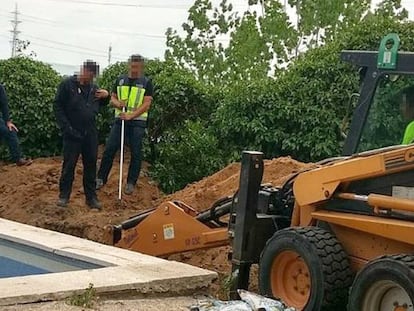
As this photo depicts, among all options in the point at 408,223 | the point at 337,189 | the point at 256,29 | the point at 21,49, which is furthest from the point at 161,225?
the point at 256,29

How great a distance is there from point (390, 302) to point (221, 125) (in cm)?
733

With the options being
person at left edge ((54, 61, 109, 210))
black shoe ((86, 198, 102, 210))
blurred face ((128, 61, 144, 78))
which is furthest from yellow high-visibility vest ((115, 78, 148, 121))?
black shoe ((86, 198, 102, 210))

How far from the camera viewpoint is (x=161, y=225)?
805cm

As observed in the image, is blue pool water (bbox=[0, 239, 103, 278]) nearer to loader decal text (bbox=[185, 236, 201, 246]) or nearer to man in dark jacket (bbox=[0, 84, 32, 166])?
loader decal text (bbox=[185, 236, 201, 246])

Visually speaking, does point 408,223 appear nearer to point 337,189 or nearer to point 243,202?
point 337,189

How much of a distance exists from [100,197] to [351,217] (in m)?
6.13

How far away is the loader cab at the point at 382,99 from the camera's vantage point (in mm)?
6375

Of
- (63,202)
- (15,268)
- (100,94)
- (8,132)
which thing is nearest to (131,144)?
(100,94)

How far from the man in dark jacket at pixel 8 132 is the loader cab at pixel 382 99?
22.4 feet

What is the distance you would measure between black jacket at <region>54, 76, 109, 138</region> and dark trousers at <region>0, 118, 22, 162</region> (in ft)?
7.56

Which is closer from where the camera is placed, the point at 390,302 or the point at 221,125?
the point at 390,302

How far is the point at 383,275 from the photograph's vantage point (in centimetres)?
552

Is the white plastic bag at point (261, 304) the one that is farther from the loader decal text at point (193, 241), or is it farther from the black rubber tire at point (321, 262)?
the loader decal text at point (193, 241)

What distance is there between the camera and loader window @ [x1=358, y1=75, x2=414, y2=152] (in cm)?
638
